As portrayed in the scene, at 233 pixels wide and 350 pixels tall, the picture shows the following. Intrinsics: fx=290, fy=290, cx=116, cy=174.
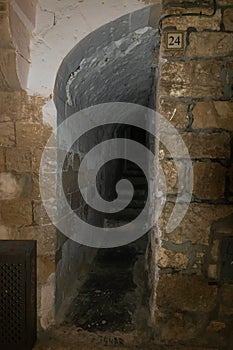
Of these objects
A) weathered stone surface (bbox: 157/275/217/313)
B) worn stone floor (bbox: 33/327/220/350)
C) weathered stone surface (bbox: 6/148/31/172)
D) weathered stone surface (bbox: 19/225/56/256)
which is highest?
weathered stone surface (bbox: 6/148/31/172)

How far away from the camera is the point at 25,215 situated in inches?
64.4

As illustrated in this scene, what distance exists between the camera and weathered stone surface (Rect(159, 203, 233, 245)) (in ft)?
5.13

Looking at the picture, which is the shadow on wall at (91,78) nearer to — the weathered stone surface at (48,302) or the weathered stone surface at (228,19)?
the weathered stone surface at (48,302)

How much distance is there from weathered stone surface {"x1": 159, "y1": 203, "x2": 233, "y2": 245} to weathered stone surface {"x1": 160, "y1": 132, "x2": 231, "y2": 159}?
0.27 meters

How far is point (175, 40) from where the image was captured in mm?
1534

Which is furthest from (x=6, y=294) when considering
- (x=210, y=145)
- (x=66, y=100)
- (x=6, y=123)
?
(x=210, y=145)

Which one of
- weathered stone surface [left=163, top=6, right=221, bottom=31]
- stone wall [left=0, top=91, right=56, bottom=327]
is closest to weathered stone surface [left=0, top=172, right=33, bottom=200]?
stone wall [left=0, top=91, right=56, bottom=327]

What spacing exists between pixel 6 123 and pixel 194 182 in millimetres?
1081

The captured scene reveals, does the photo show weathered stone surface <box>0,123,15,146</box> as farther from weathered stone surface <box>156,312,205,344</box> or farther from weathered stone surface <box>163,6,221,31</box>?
weathered stone surface <box>156,312,205,344</box>

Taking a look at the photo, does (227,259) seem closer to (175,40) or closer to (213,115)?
(213,115)

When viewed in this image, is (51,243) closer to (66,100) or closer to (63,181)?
(63,181)

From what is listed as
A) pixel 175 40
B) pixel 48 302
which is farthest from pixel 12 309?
pixel 175 40

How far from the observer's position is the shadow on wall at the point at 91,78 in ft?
5.40

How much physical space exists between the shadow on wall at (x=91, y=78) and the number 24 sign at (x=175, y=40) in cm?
16
